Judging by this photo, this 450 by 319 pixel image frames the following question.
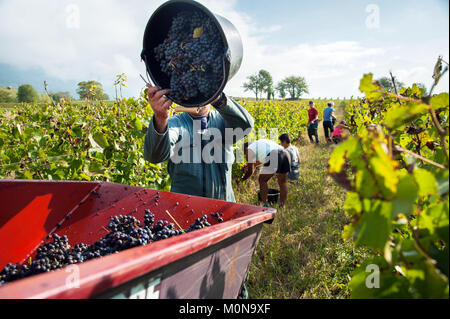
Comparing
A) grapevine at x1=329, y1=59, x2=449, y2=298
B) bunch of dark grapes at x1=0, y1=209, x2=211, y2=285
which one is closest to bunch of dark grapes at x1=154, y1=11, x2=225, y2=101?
bunch of dark grapes at x1=0, y1=209, x2=211, y2=285

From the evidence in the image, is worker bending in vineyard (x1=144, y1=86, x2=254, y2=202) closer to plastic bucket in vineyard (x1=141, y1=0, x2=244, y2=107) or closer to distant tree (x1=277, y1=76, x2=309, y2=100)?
plastic bucket in vineyard (x1=141, y1=0, x2=244, y2=107)

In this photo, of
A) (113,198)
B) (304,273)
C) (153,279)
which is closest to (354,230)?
(153,279)

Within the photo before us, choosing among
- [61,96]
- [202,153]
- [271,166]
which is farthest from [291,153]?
[61,96]

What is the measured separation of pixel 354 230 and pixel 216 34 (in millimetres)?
1304

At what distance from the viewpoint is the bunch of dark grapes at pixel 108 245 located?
1386 millimetres

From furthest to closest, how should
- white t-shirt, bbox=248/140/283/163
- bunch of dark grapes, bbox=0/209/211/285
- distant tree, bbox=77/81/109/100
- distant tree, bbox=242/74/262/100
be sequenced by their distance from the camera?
1. distant tree, bbox=242/74/262/100
2. white t-shirt, bbox=248/140/283/163
3. distant tree, bbox=77/81/109/100
4. bunch of dark grapes, bbox=0/209/211/285

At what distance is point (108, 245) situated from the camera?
1.47 m

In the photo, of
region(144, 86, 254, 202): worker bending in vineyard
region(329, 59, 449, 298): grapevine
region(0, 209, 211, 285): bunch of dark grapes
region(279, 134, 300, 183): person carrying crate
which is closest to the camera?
A: region(329, 59, 449, 298): grapevine

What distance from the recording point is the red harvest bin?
69cm

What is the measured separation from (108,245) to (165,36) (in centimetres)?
138

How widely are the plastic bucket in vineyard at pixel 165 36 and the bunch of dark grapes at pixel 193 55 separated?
0.05 m

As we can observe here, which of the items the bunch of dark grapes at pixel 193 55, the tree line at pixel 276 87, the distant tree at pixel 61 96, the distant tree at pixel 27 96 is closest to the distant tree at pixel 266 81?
the tree line at pixel 276 87

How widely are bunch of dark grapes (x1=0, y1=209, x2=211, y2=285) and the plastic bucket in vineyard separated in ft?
2.48
